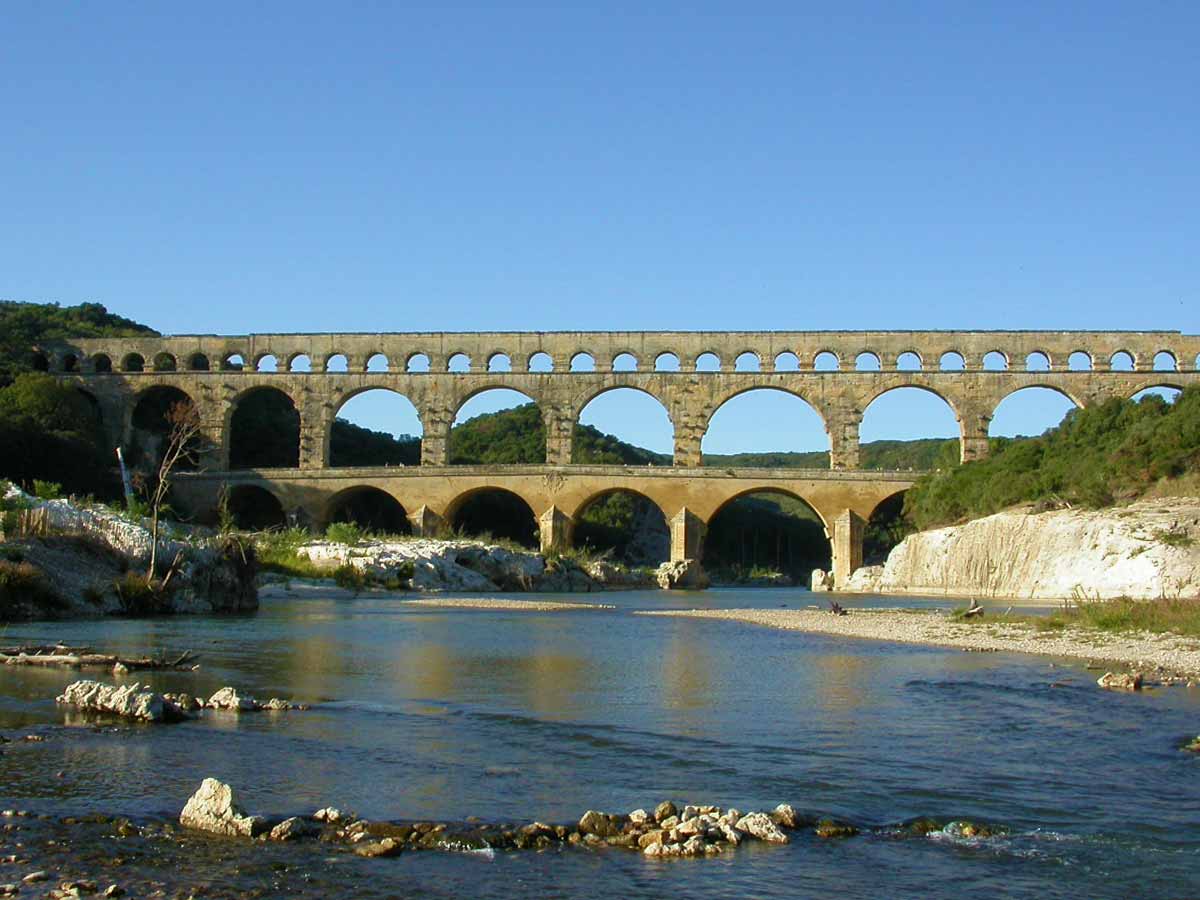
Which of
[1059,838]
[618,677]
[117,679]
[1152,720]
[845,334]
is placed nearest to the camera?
[1059,838]

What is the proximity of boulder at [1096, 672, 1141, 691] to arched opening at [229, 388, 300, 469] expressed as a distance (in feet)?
187

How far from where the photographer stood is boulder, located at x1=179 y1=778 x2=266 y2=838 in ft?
24.6

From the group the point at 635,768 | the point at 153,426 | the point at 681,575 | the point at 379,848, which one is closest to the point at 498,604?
the point at 681,575

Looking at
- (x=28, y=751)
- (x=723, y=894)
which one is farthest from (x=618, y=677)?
(x=723, y=894)

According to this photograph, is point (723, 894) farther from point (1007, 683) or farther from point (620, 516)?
point (620, 516)

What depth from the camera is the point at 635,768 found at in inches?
379

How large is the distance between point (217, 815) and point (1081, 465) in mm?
36130

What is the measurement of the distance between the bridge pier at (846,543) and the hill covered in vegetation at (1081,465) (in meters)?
2.23

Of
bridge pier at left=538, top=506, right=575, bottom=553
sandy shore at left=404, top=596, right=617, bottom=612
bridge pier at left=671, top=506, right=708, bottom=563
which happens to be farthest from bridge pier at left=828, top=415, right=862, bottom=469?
sandy shore at left=404, top=596, right=617, bottom=612

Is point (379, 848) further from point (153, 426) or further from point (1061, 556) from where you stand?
point (153, 426)

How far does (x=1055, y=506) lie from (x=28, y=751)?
34.1 m

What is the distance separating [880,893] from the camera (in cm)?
667

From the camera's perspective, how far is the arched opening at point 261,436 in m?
67.9

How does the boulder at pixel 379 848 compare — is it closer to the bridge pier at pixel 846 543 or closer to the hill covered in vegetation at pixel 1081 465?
the hill covered in vegetation at pixel 1081 465
